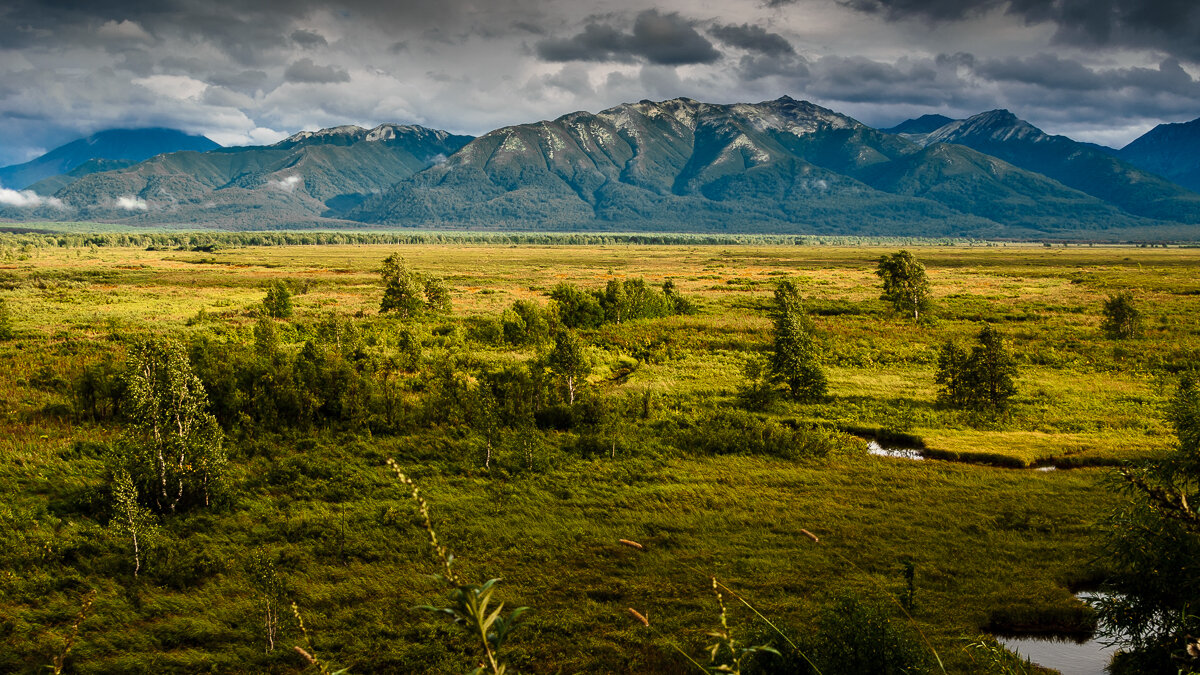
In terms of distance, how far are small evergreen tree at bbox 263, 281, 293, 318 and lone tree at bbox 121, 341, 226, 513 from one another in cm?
4433

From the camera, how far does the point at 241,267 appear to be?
139 meters

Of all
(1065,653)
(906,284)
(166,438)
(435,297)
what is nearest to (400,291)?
(435,297)

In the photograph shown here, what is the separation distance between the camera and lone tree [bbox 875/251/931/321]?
65.1 meters

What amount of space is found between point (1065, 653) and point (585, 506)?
14.4 meters

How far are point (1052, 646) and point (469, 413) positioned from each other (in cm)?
2521

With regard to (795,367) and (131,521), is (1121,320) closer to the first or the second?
(795,367)

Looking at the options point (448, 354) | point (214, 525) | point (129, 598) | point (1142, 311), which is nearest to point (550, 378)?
point (448, 354)

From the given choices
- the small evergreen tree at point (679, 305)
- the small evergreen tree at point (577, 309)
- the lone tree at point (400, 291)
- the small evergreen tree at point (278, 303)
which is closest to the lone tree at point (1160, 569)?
the small evergreen tree at point (577, 309)

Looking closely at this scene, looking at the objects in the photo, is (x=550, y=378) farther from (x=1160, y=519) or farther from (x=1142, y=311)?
(x=1142, y=311)

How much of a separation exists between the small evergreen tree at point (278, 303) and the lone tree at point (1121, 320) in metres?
76.5

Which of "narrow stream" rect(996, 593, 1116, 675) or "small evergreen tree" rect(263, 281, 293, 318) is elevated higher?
"small evergreen tree" rect(263, 281, 293, 318)

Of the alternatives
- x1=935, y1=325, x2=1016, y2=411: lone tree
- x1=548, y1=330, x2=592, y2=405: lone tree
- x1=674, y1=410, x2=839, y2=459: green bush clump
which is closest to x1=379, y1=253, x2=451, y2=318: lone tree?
x1=548, y1=330, x2=592, y2=405: lone tree

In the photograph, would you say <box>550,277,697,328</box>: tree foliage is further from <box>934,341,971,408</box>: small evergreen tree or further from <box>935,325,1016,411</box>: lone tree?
<box>935,325,1016,411</box>: lone tree

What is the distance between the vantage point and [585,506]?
2330 cm
